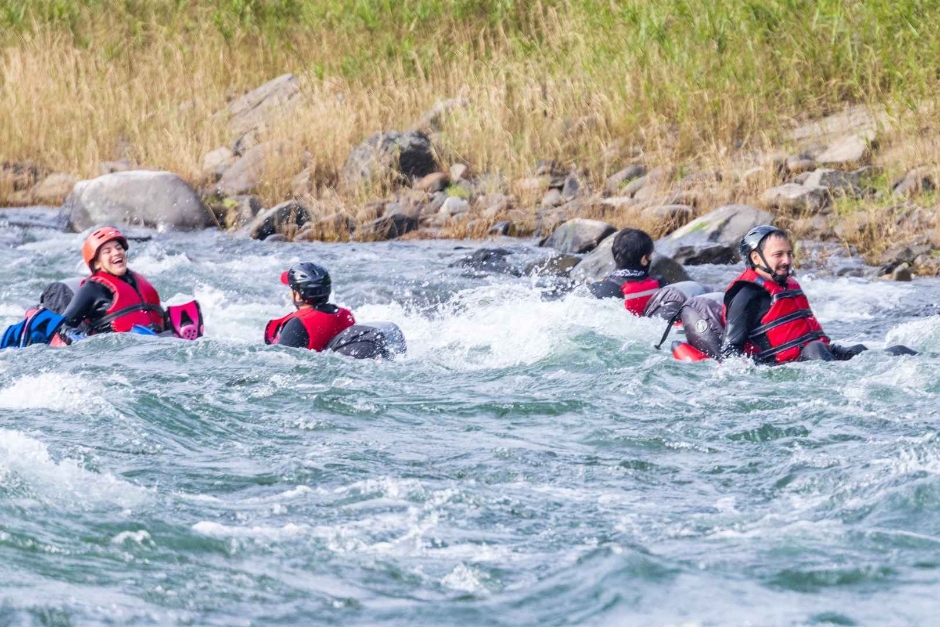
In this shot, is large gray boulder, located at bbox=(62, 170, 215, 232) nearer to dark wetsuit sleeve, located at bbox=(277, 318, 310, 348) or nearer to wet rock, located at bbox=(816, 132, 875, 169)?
wet rock, located at bbox=(816, 132, 875, 169)

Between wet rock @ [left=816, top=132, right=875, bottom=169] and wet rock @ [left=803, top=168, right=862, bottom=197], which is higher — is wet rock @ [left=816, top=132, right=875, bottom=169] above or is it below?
above

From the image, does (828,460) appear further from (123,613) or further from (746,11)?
(746,11)

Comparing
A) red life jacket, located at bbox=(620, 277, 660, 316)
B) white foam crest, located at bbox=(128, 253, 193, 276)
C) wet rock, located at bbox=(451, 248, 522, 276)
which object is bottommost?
white foam crest, located at bbox=(128, 253, 193, 276)

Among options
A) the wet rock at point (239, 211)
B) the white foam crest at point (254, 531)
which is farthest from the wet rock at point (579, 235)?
the white foam crest at point (254, 531)

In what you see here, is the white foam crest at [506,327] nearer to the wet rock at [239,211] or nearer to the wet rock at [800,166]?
the wet rock at [800,166]

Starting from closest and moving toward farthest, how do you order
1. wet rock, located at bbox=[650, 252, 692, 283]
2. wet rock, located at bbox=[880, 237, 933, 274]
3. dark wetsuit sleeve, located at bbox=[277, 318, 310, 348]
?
dark wetsuit sleeve, located at bbox=[277, 318, 310, 348], wet rock, located at bbox=[650, 252, 692, 283], wet rock, located at bbox=[880, 237, 933, 274]

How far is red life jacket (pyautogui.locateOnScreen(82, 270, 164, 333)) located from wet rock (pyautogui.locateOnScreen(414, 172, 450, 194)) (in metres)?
6.33

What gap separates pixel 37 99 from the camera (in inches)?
712

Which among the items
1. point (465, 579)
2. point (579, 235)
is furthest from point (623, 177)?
point (465, 579)

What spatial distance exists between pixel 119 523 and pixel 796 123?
10863 millimetres

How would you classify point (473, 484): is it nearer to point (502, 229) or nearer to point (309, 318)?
point (309, 318)

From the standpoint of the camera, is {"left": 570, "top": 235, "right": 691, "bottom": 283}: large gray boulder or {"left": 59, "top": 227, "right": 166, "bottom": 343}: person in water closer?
{"left": 59, "top": 227, "right": 166, "bottom": 343}: person in water

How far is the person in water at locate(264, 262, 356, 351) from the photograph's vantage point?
8641 mm

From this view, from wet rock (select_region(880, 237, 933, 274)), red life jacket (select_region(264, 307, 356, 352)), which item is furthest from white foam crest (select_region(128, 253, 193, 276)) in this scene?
wet rock (select_region(880, 237, 933, 274))
